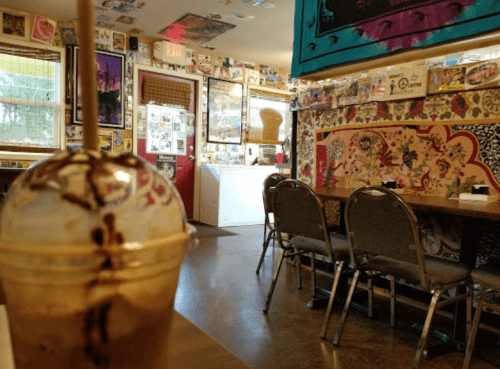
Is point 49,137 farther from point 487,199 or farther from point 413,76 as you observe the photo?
point 487,199

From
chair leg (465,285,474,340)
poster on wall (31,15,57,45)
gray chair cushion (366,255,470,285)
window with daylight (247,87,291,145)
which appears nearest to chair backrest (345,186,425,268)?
gray chair cushion (366,255,470,285)

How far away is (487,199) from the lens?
2.05 metres

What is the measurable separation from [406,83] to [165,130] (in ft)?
12.3

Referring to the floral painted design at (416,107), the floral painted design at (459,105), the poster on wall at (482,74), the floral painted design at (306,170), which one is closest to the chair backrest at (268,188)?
the floral painted design at (306,170)

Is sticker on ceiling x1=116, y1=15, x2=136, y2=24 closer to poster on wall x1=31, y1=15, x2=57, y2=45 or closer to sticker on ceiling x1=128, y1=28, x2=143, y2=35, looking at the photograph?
sticker on ceiling x1=128, y1=28, x2=143, y2=35

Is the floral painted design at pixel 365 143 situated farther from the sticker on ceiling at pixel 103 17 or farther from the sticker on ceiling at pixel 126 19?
the sticker on ceiling at pixel 103 17

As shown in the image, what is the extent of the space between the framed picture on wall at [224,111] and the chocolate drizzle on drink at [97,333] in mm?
5735

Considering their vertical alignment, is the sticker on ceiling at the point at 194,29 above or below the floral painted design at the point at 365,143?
above

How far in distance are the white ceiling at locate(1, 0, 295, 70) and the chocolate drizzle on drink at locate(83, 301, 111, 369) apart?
4.20m

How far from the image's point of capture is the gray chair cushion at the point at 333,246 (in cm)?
206

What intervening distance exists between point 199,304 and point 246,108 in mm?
4349

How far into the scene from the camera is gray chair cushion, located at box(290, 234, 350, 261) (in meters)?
2.06

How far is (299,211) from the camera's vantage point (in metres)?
2.05

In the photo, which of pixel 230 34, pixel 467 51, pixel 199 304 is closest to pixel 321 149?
pixel 467 51
